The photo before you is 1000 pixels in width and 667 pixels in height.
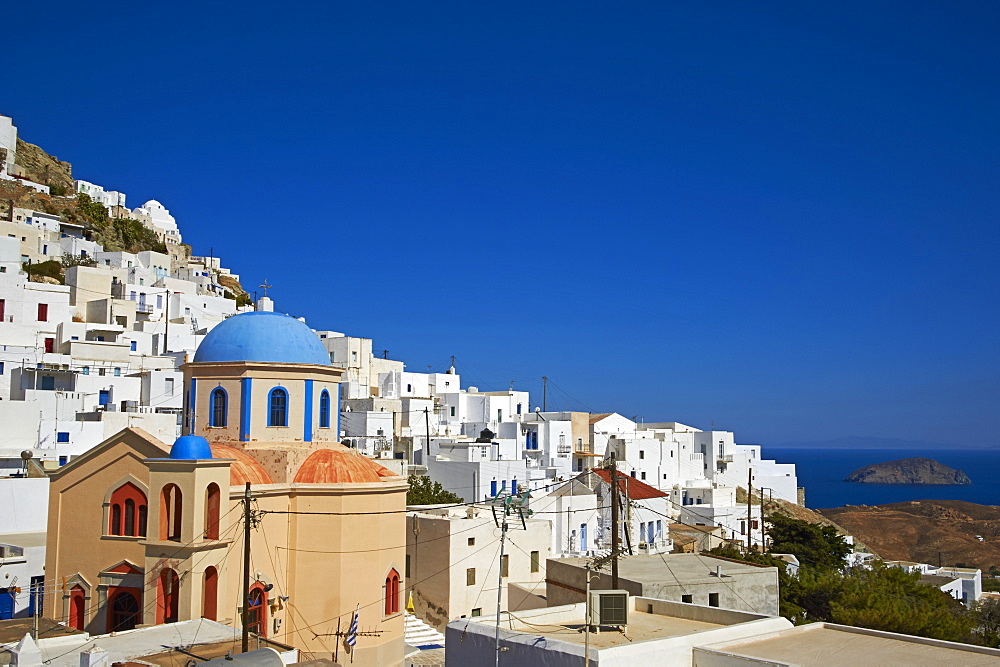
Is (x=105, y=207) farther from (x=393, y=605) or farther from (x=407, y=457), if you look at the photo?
(x=393, y=605)

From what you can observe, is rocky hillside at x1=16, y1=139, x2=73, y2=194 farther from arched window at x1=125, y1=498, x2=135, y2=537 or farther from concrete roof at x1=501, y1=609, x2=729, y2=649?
concrete roof at x1=501, y1=609, x2=729, y2=649

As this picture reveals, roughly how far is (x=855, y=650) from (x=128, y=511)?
47.6ft

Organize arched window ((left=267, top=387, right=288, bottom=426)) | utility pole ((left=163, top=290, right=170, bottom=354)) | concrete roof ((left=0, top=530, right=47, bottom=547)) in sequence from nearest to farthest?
arched window ((left=267, top=387, right=288, bottom=426)) → concrete roof ((left=0, top=530, right=47, bottom=547)) → utility pole ((left=163, top=290, right=170, bottom=354))

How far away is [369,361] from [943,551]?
164 ft

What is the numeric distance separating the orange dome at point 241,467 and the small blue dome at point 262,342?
2.26 meters

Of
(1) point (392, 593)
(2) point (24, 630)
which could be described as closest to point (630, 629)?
(1) point (392, 593)

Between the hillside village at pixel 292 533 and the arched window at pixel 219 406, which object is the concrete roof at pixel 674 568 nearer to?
the hillside village at pixel 292 533

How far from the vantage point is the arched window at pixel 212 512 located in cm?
1842

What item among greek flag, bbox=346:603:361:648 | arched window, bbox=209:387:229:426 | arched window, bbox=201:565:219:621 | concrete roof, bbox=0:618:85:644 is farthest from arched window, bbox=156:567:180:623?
arched window, bbox=209:387:229:426

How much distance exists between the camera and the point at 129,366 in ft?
146

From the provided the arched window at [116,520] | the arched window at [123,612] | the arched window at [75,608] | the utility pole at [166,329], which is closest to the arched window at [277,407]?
the arched window at [116,520]

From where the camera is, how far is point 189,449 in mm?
18406

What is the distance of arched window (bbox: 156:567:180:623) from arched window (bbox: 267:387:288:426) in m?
4.63

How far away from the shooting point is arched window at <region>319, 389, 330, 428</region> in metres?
22.6
